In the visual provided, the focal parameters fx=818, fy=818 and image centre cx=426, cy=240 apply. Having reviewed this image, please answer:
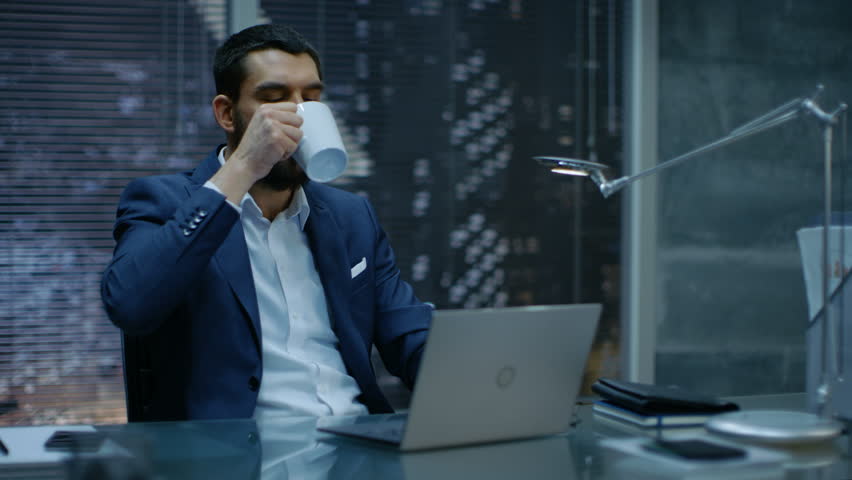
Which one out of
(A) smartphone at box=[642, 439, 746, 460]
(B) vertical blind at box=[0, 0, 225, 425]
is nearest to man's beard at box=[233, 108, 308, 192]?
(A) smartphone at box=[642, 439, 746, 460]

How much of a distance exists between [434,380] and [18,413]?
7.71ft

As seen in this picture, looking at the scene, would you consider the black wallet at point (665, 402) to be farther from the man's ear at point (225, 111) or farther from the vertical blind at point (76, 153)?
the vertical blind at point (76, 153)

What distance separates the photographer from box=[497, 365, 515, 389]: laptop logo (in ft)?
3.58

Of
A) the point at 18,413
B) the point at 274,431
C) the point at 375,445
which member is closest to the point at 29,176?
the point at 18,413

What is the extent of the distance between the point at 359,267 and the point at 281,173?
0.27m

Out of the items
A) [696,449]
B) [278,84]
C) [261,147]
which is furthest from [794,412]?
[278,84]

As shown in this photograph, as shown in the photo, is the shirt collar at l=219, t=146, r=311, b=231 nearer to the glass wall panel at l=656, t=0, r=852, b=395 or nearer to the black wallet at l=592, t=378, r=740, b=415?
the black wallet at l=592, t=378, r=740, b=415

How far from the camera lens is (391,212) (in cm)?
314

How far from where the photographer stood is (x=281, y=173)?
1.75m

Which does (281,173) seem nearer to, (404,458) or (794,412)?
(404,458)

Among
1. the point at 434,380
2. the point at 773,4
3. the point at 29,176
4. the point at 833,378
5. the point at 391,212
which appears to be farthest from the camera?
the point at 773,4

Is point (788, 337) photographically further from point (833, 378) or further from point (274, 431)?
point (274, 431)

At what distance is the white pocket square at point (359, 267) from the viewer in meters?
1.79

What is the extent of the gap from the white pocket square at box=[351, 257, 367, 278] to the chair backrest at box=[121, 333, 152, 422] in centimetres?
46
